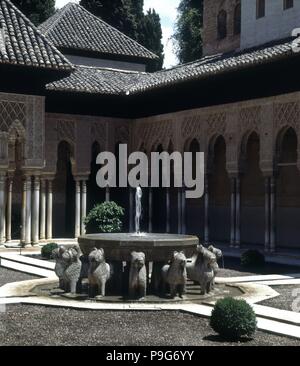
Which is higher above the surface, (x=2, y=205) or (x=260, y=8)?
(x=260, y=8)

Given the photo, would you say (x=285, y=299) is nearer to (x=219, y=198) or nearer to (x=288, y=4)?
(x=219, y=198)

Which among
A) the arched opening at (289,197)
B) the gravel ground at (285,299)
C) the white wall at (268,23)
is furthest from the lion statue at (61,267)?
the white wall at (268,23)

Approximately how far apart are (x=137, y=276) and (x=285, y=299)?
2716 mm

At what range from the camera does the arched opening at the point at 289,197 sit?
922 inches

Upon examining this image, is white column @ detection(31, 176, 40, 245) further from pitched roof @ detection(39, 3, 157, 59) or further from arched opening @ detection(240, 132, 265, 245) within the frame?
pitched roof @ detection(39, 3, 157, 59)

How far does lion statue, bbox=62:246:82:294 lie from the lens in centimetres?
1263

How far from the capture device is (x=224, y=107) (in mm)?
23109

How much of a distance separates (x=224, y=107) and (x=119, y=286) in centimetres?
1161

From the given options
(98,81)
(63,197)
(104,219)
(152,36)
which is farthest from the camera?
(152,36)

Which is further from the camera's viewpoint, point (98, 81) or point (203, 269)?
point (98, 81)

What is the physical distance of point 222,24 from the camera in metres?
31.0

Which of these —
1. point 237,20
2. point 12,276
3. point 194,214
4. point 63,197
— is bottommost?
point 12,276

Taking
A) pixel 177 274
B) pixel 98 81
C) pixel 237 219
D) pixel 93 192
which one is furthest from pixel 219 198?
pixel 177 274
